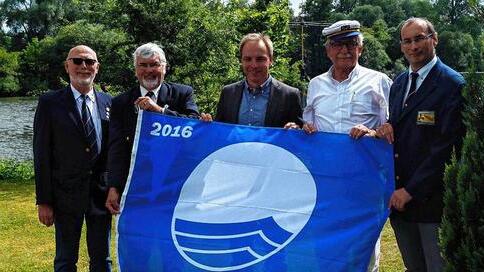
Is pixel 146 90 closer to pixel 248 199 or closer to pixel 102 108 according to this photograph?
pixel 102 108

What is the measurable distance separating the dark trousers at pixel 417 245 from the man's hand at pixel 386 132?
65 centimetres

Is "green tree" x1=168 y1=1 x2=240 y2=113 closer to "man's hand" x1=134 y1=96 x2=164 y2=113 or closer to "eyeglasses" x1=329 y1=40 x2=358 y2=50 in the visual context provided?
"man's hand" x1=134 y1=96 x2=164 y2=113

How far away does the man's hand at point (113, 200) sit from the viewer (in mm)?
4574

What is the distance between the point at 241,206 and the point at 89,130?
1.58m

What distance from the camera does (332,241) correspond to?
4031 mm

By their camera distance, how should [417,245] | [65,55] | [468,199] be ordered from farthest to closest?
1. [65,55]
2. [417,245]
3. [468,199]

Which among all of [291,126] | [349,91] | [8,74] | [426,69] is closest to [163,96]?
[291,126]

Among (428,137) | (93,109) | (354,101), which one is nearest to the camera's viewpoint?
(428,137)

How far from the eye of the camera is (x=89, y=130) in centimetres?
483

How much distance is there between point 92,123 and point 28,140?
2783 cm

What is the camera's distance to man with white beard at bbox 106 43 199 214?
4508 mm

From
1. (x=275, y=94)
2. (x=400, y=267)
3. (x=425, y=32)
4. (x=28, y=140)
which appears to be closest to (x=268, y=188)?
(x=275, y=94)

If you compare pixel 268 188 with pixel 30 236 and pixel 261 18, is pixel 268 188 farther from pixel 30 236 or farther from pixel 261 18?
pixel 261 18

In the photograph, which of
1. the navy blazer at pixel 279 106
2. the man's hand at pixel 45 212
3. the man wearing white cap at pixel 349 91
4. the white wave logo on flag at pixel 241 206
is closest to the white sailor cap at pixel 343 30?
the man wearing white cap at pixel 349 91
